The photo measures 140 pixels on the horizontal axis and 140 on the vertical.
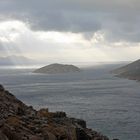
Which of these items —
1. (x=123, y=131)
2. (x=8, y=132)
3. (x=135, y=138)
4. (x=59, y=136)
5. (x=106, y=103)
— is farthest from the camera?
(x=106, y=103)

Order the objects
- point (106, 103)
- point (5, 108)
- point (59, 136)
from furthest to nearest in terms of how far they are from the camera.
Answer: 1. point (106, 103)
2. point (5, 108)
3. point (59, 136)

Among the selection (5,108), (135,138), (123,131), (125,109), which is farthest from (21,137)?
(125,109)

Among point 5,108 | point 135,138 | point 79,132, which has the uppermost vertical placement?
point 5,108

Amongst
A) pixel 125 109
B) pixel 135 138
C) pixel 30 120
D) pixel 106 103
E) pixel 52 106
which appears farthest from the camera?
pixel 106 103

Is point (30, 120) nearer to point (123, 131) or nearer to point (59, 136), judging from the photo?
point (59, 136)

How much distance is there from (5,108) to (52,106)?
94.7 m

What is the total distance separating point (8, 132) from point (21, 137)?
119 cm

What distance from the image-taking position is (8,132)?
29.5 m

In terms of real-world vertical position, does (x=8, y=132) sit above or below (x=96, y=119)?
above

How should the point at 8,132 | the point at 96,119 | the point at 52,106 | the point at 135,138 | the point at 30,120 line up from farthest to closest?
the point at 52,106 → the point at 96,119 → the point at 135,138 → the point at 30,120 → the point at 8,132

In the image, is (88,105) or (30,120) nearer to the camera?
(30,120)

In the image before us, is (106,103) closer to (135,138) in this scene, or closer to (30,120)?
(135,138)

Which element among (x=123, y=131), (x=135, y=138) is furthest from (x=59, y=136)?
(x=123, y=131)

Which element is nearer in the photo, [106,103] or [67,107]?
[67,107]
